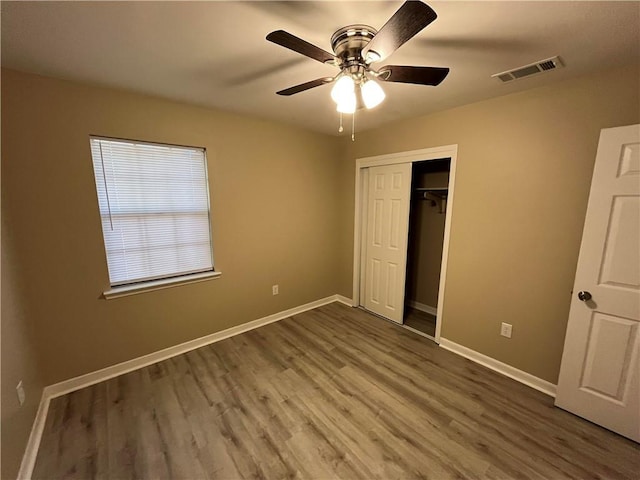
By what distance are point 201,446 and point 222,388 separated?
523 millimetres

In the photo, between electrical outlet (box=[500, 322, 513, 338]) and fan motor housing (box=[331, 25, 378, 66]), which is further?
electrical outlet (box=[500, 322, 513, 338])

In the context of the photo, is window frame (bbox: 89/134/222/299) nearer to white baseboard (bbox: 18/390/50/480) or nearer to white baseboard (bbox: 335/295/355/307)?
white baseboard (bbox: 18/390/50/480)

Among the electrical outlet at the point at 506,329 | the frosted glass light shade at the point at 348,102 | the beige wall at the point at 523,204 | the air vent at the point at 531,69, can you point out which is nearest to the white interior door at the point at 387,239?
the beige wall at the point at 523,204

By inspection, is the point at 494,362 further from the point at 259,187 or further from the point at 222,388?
the point at 259,187

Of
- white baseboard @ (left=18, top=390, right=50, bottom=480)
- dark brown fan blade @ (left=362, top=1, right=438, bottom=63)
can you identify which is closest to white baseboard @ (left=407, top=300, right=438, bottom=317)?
dark brown fan blade @ (left=362, top=1, right=438, bottom=63)

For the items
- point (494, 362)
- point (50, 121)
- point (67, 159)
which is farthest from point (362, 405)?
point (50, 121)

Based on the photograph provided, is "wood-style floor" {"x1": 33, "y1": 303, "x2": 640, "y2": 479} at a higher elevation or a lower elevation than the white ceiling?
lower

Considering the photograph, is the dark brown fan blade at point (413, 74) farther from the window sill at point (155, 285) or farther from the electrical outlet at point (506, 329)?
the window sill at point (155, 285)

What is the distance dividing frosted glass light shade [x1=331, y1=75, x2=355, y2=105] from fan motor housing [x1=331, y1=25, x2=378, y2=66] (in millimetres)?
139

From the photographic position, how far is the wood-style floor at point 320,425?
60.2 inches

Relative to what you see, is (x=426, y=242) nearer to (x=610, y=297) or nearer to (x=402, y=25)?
(x=610, y=297)

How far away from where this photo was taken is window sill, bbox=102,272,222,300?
7.28 feet

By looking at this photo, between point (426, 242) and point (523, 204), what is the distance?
1537mm

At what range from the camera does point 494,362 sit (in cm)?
242
